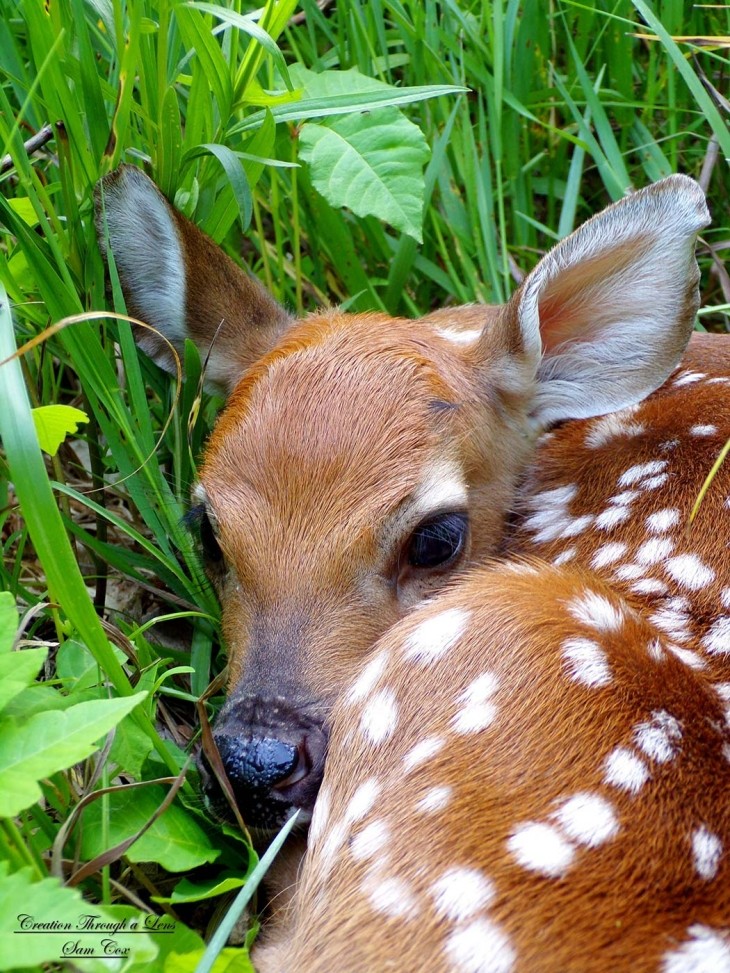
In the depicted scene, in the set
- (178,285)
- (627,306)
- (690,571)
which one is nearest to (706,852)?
(690,571)

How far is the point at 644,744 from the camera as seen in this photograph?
203 cm

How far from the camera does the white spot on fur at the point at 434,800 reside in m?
1.99

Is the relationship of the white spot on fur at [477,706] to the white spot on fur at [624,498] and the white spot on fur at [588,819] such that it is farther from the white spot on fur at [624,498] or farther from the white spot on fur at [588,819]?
the white spot on fur at [624,498]

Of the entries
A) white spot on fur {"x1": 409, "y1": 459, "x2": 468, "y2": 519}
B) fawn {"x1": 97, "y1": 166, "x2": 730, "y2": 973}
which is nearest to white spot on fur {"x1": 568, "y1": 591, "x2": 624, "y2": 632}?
fawn {"x1": 97, "y1": 166, "x2": 730, "y2": 973}

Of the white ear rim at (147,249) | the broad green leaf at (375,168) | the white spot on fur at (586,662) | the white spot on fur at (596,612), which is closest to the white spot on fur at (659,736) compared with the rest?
the white spot on fur at (586,662)

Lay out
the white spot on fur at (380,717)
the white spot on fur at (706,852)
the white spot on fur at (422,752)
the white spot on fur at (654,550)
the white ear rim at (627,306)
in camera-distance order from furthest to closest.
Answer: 1. the white ear rim at (627,306)
2. the white spot on fur at (654,550)
3. the white spot on fur at (380,717)
4. the white spot on fur at (422,752)
5. the white spot on fur at (706,852)

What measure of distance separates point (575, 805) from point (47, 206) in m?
1.86

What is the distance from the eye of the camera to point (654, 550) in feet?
8.89

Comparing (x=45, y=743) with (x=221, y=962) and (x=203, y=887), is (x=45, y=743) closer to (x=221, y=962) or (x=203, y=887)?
(x=221, y=962)

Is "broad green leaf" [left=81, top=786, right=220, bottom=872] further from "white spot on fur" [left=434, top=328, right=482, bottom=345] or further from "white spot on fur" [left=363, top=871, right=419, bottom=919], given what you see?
"white spot on fur" [left=434, top=328, right=482, bottom=345]

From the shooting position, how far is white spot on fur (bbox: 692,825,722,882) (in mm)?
1862

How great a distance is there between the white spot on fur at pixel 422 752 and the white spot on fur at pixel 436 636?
0.17 m

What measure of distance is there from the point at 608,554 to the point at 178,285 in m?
1.29

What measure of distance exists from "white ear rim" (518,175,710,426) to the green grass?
17 cm
